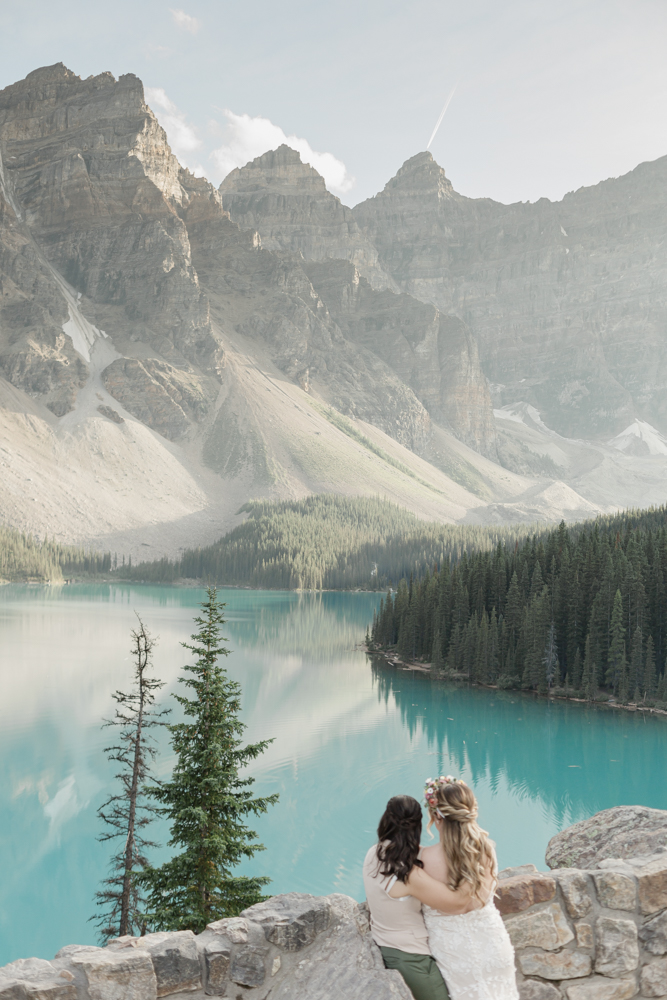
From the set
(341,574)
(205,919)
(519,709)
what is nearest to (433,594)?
(519,709)

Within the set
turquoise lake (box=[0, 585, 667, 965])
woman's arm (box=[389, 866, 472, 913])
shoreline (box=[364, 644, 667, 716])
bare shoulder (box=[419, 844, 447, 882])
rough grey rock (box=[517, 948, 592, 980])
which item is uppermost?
bare shoulder (box=[419, 844, 447, 882])

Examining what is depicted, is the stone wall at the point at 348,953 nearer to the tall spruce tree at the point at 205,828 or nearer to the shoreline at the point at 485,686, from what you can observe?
the tall spruce tree at the point at 205,828

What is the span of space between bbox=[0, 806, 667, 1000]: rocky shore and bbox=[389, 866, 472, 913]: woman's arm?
747mm

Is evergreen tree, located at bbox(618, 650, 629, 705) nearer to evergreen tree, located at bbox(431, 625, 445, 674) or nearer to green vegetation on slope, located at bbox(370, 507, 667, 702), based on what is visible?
green vegetation on slope, located at bbox(370, 507, 667, 702)

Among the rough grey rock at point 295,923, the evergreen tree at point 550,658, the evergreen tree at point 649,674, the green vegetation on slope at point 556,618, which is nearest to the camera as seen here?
the rough grey rock at point 295,923

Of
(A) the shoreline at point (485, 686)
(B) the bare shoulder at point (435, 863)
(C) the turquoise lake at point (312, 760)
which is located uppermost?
(B) the bare shoulder at point (435, 863)

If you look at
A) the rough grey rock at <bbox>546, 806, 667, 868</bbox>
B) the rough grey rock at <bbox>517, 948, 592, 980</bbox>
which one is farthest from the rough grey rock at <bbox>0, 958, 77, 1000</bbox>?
the rough grey rock at <bbox>546, 806, 667, 868</bbox>

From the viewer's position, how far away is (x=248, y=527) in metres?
192

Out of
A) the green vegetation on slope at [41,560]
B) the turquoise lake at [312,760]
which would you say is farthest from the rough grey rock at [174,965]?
the green vegetation on slope at [41,560]

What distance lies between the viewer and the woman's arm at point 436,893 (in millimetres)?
5297

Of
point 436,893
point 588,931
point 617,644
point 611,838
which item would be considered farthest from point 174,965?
point 617,644

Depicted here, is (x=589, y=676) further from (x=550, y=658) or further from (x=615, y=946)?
(x=615, y=946)

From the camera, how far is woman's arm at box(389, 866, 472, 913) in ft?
17.4

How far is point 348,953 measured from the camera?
586 centimetres
